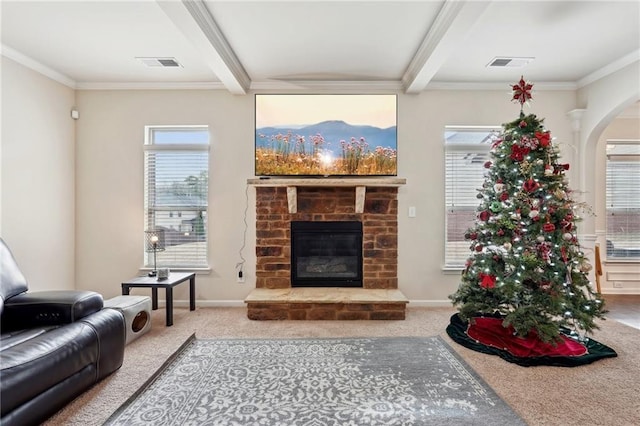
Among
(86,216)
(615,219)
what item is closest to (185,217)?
(86,216)

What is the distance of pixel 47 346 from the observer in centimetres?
178

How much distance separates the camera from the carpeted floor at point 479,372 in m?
1.88

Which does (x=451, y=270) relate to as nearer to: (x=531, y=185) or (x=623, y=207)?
(x=531, y=185)

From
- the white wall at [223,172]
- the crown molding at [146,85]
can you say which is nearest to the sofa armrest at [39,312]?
the white wall at [223,172]

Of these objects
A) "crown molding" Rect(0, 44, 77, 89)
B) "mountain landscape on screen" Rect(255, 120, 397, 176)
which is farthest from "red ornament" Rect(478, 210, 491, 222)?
"crown molding" Rect(0, 44, 77, 89)

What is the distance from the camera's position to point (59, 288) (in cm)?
364

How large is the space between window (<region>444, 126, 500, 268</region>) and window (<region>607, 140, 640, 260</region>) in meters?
2.25

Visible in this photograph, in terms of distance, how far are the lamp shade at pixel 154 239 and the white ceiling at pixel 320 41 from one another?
5.63ft

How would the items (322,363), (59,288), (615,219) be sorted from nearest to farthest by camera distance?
1. (322,363)
2. (59,288)
3. (615,219)

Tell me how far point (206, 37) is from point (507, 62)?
2872 millimetres

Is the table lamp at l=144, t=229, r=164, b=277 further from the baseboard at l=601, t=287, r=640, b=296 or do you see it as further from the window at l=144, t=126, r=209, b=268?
the baseboard at l=601, t=287, r=640, b=296

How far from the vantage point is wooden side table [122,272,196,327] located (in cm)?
322

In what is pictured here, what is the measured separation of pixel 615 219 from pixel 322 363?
4.79 m

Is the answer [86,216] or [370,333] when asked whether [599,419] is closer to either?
[370,333]
